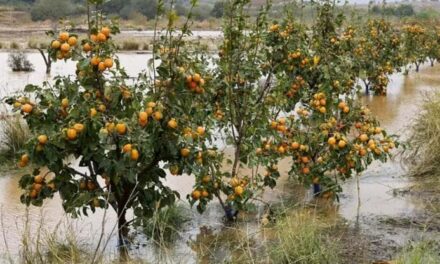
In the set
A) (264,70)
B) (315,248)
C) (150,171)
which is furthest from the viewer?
(264,70)

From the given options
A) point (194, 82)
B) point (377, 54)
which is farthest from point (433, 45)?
point (194, 82)

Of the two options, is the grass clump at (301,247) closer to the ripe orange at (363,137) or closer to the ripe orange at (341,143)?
the ripe orange at (341,143)

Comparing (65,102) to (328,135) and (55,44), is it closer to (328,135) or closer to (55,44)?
(55,44)

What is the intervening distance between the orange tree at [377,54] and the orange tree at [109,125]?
8.95m

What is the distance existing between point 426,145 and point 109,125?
411cm

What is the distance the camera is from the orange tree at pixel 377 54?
13.1 m

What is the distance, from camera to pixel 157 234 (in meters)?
4.74

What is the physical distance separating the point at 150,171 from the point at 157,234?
2.32 feet

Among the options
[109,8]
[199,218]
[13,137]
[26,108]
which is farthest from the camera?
[109,8]

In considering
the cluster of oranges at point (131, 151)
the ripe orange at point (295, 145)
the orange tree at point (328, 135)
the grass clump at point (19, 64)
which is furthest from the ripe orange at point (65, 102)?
the grass clump at point (19, 64)

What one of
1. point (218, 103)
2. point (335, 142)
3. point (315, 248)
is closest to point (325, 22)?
point (218, 103)

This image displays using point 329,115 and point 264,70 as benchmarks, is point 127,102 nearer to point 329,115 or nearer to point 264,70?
point 329,115

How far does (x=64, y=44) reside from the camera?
12.6 ft

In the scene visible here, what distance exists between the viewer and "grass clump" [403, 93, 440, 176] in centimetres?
655
